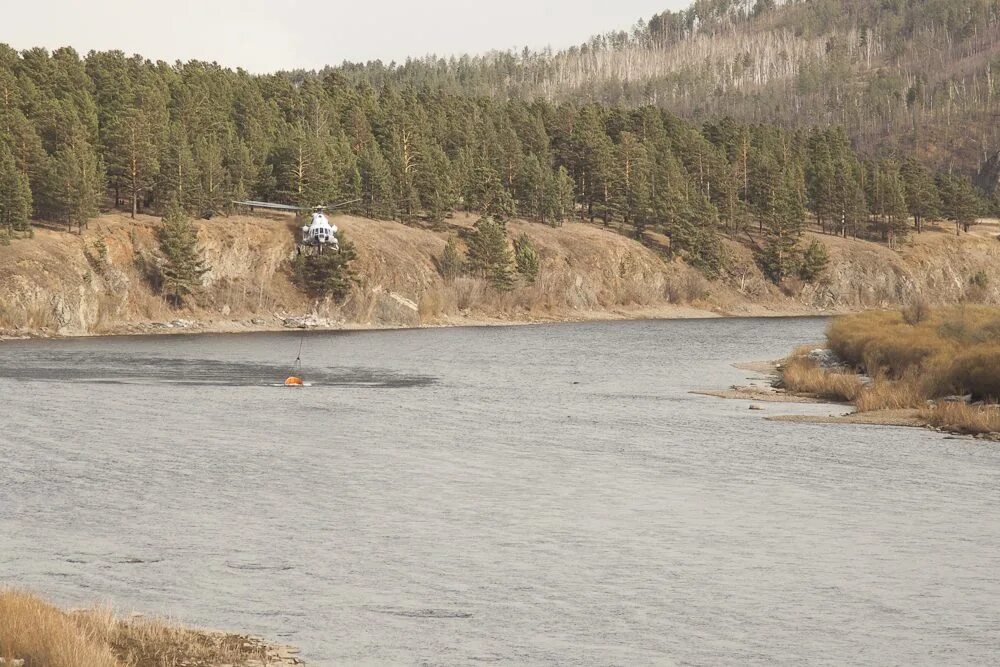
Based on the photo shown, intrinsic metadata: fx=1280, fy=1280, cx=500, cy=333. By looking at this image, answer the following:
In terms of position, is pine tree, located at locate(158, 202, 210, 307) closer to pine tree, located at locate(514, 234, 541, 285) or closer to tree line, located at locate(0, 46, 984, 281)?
tree line, located at locate(0, 46, 984, 281)

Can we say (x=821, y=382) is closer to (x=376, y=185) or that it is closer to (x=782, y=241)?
(x=376, y=185)

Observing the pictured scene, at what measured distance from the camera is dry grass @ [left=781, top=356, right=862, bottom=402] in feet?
202

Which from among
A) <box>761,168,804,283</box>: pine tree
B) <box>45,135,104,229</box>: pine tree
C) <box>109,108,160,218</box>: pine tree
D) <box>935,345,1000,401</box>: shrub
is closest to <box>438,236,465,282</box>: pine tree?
<box>109,108,160,218</box>: pine tree

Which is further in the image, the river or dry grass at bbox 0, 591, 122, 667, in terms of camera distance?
the river

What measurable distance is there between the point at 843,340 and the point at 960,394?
75.2 ft

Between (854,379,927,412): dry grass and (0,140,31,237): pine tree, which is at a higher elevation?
(0,140,31,237): pine tree

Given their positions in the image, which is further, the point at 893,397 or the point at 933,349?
the point at 933,349

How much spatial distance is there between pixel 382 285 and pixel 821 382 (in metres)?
92.3

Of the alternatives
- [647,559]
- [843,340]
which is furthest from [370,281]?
[647,559]

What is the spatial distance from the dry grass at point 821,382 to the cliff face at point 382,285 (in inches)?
3112

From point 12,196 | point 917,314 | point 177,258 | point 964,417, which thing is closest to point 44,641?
point 964,417

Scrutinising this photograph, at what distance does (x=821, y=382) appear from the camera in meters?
64.5

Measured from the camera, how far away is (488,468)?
41000 millimetres

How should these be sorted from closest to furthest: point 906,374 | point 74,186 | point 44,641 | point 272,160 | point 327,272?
point 44,641
point 906,374
point 74,186
point 327,272
point 272,160
